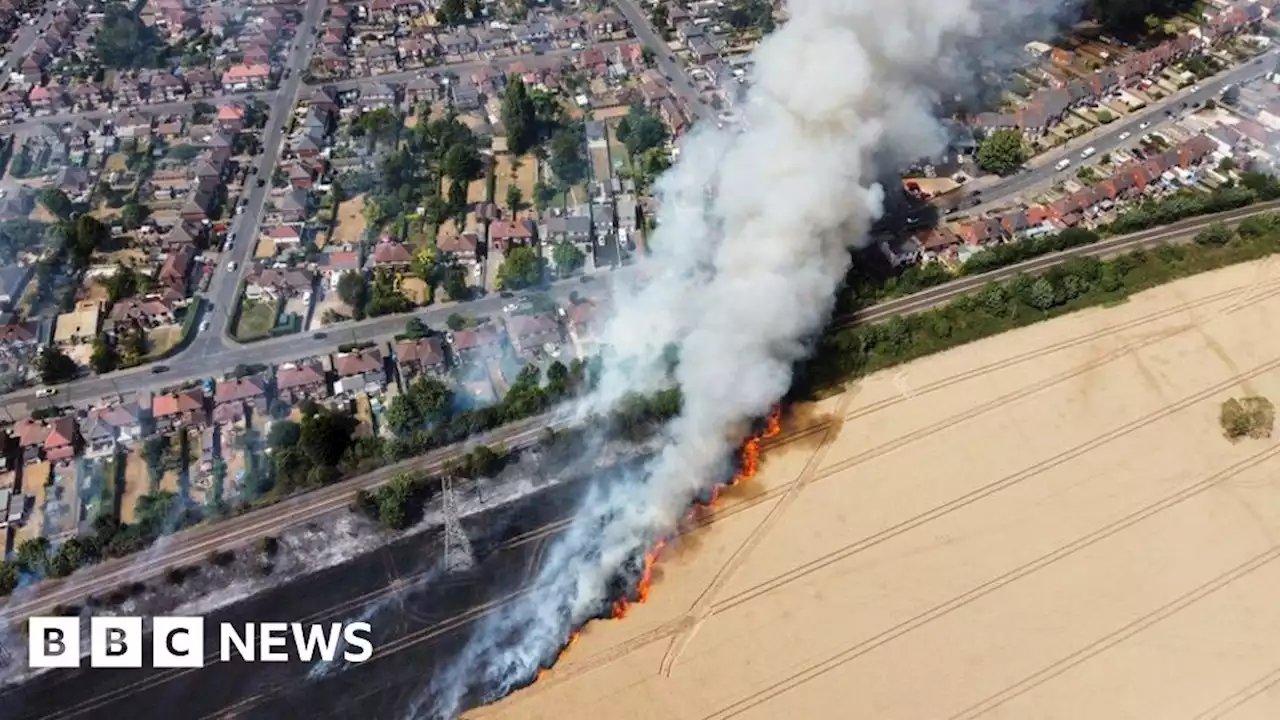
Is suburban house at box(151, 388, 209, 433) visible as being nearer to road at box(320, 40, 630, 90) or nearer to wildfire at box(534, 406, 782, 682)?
wildfire at box(534, 406, 782, 682)

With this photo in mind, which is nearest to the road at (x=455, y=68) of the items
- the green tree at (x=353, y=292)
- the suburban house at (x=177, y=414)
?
the green tree at (x=353, y=292)

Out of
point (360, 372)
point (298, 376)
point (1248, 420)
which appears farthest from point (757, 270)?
point (1248, 420)

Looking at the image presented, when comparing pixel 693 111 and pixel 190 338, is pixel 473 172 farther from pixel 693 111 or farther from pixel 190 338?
pixel 190 338

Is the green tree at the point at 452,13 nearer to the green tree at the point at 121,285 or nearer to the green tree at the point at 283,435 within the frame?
the green tree at the point at 121,285

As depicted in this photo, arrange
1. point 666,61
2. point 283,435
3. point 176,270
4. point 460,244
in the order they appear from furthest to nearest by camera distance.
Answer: point 666,61 < point 460,244 < point 176,270 < point 283,435

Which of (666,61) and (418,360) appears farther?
(666,61)

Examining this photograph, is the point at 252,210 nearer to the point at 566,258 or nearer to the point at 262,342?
the point at 262,342

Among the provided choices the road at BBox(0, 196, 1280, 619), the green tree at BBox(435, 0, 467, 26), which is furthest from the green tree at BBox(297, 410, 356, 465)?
the green tree at BBox(435, 0, 467, 26)
